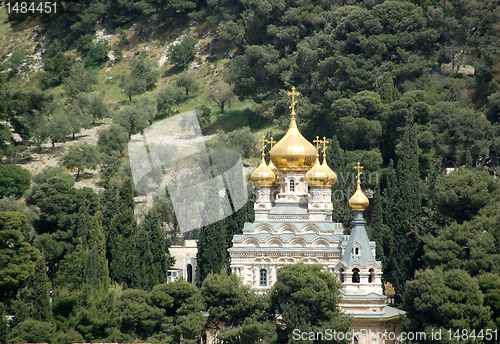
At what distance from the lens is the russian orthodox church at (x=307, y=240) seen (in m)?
54.2

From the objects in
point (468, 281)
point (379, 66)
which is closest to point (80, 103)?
point (379, 66)

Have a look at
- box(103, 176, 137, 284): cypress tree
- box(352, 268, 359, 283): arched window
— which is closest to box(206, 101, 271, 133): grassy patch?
box(103, 176, 137, 284): cypress tree

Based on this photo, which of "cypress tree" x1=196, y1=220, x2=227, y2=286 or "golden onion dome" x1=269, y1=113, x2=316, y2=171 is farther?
"cypress tree" x1=196, y1=220, x2=227, y2=286

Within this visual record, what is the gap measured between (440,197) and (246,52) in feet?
114

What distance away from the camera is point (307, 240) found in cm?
5772

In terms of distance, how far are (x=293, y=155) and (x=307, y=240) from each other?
5398mm

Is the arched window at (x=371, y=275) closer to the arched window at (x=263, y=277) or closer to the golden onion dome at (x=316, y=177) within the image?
the arched window at (x=263, y=277)

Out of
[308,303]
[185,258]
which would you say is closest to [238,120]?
[185,258]

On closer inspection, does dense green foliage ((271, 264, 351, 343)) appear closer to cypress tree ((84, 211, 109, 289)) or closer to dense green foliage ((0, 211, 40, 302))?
cypress tree ((84, 211, 109, 289))

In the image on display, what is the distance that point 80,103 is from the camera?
9919 centimetres

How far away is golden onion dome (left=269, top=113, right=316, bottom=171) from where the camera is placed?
6069cm

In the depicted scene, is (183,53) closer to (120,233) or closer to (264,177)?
(120,233)

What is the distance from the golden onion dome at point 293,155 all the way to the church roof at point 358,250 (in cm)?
616

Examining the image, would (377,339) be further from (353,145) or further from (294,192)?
(353,145)
